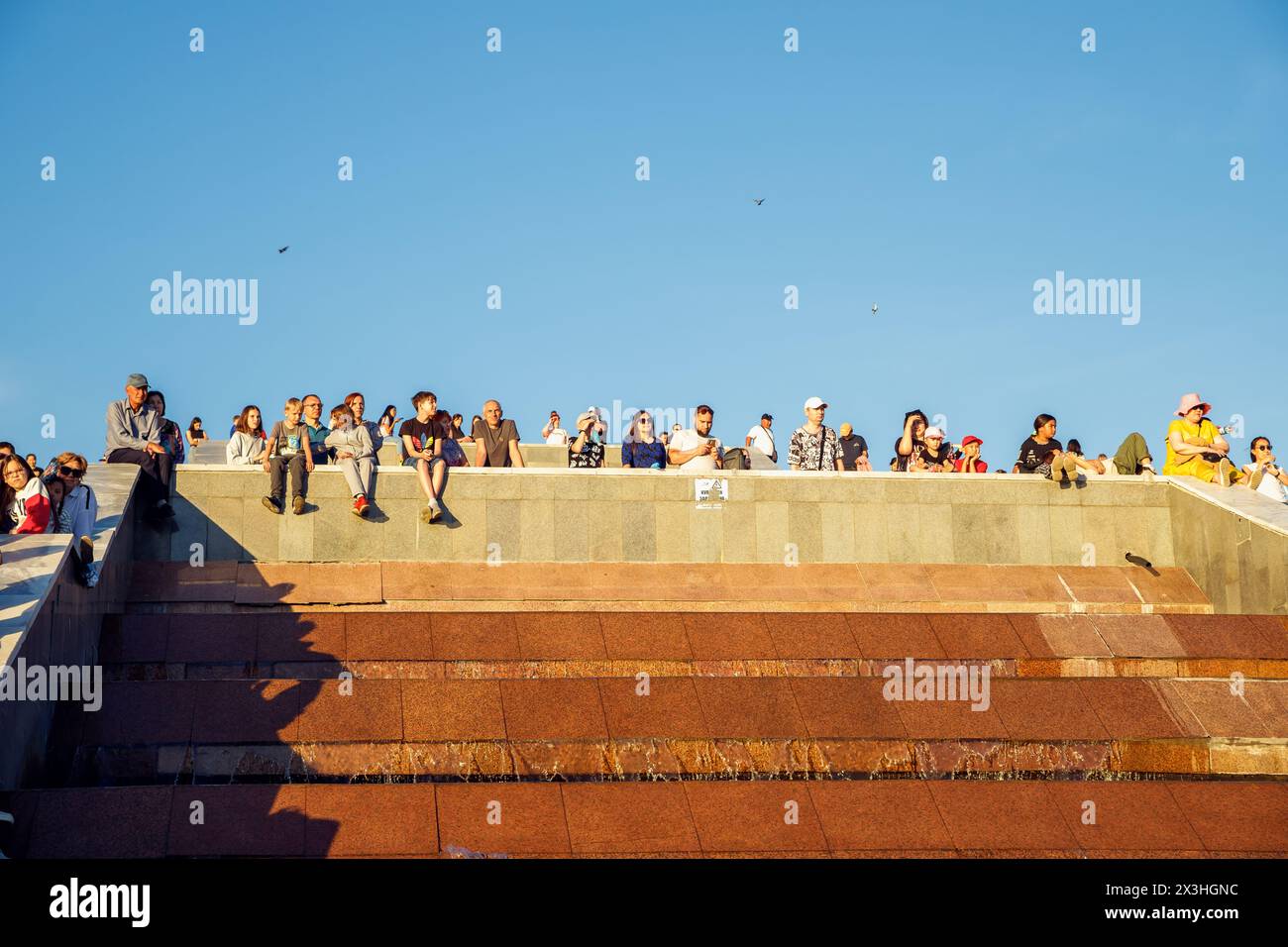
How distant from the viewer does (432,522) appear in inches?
715

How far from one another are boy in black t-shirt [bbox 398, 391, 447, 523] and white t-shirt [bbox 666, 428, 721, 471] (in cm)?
281

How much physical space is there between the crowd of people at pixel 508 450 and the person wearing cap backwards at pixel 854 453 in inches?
0.7

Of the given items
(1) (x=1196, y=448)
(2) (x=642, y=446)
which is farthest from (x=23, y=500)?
(1) (x=1196, y=448)

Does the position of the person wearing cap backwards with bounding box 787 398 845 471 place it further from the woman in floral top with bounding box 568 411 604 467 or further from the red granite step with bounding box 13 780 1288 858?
the red granite step with bounding box 13 780 1288 858

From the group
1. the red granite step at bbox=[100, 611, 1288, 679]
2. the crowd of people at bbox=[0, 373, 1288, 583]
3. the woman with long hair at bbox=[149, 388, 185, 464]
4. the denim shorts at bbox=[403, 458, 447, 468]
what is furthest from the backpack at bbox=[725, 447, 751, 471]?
the woman with long hair at bbox=[149, 388, 185, 464]

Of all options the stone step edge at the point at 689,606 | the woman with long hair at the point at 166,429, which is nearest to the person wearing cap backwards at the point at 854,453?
the stone step edge at the point at 689,606

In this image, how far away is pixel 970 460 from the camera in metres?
21.8

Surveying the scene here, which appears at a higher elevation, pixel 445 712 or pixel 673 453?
pixel 673 453

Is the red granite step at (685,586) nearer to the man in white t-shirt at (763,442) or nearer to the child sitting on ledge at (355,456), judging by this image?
the child sitting on ledge at (355,456)

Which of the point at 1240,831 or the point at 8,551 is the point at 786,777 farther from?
the point at 8,551

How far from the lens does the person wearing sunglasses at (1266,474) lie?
1964 cm

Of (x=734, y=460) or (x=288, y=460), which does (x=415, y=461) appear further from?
(x=734, y=460)

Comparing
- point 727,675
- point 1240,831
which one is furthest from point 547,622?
point 1240,831
